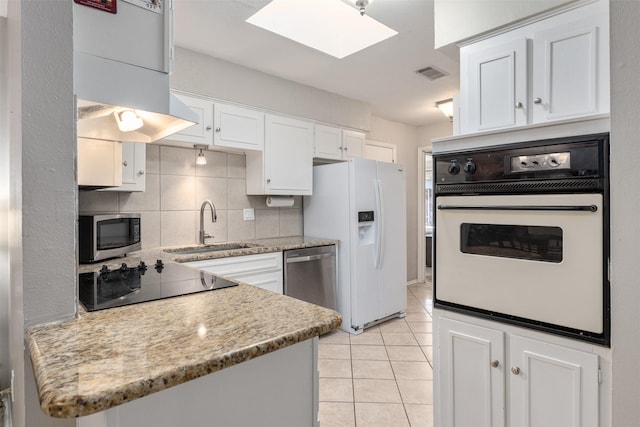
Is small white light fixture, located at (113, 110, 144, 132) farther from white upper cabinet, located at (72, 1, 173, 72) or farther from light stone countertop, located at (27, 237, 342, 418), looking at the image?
light stone countertop, located at (27, 237, 342, 418)

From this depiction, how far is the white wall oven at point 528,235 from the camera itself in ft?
4.13

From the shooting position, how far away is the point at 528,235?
142cm

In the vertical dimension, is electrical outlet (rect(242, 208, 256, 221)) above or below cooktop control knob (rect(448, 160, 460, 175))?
below

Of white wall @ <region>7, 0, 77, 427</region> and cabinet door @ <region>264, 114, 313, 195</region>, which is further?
cabinet door @ <region>264, 114, 313, 195</region>

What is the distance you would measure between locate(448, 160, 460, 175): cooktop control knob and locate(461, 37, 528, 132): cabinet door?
27cm

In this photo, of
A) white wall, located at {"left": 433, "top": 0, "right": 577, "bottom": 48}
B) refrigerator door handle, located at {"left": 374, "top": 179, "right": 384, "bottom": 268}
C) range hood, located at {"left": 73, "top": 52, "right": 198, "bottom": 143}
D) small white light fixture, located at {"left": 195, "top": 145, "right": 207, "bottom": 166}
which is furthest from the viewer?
refrigerator door handle, located at {"left": 374, "top": 179, "right": 384, "bottom": 268}

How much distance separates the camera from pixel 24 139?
0.80 m

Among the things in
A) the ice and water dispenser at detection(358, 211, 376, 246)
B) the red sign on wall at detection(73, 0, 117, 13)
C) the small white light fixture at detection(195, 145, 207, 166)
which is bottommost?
the ice and water dispenser at detection(358, 211, 376, 246)

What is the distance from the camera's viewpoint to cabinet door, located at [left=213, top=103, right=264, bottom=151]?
9.59ft

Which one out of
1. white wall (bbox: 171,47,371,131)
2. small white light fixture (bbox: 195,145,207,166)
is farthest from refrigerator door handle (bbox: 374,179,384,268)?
small white light fixture (bbox: 195,145,207,166)

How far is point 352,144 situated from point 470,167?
2552 millimetres

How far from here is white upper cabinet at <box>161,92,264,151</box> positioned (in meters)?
2.76

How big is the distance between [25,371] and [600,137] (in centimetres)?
188

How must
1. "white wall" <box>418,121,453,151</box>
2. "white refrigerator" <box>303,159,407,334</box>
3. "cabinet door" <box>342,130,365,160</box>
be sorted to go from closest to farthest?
"white refrigerator" <box>303,159,407,334</box>
"cabinet door" <box>342,130,365,160</box>
"white wall" <box>418,121,453,151</box>
